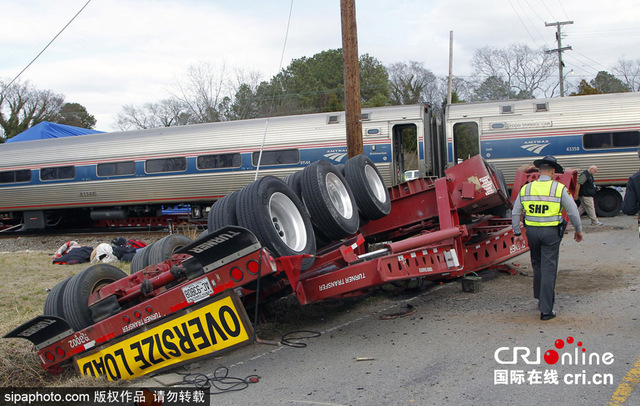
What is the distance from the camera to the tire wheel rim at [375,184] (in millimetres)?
6902

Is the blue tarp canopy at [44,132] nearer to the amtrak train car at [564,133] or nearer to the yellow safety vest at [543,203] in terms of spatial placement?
the amtrak train car at [564,133]

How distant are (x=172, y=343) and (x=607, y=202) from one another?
47.7 ft

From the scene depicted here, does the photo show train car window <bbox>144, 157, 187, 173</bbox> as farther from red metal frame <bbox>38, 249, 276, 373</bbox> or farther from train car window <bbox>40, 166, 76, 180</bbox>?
red metal frame <bbox>38, 249, 276, 373</bbox>

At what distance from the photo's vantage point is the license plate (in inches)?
178

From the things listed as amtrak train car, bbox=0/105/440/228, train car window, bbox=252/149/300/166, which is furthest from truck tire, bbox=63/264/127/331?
train car window, bbox=252/149/300/166

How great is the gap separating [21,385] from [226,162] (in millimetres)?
12206

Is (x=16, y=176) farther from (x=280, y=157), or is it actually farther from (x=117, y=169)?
(x=280, y=157)

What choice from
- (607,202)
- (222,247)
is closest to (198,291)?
(222,247)

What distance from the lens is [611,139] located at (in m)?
15.5

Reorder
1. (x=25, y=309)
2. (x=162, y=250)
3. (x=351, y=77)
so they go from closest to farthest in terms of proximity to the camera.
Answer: (x=162, y=250)
(x=25, y=309)
(x=351, y=77)

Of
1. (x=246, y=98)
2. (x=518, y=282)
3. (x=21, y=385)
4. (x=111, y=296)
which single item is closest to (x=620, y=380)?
(x=518, y=282)

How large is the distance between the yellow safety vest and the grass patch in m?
4.38

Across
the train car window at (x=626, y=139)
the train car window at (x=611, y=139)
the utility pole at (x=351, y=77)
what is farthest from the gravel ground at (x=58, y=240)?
the train car window at (x=626, y=139)

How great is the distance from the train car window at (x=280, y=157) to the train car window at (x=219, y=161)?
565mm
